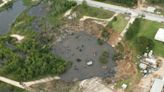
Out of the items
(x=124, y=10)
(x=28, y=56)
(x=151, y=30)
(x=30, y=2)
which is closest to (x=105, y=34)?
(x=151, y=30)

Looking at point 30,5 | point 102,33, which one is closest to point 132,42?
point 102,33

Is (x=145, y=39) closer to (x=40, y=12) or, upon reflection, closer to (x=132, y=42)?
(x=132, y=42)

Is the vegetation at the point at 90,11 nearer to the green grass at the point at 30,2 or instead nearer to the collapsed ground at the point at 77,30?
the collapsed ground at the point at 77,30

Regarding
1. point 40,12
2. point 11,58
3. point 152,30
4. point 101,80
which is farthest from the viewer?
point 40,12

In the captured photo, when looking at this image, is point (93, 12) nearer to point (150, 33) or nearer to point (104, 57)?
point (150, 33)

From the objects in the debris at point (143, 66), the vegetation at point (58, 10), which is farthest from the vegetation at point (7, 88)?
the debris at point (143, 66)

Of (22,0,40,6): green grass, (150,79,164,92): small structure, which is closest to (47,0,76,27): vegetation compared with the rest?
(22,0,40,6): green grass

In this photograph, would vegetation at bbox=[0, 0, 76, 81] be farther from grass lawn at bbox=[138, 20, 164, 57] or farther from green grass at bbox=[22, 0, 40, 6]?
grass lawn at bbox=[138, 20, 164, 57]
